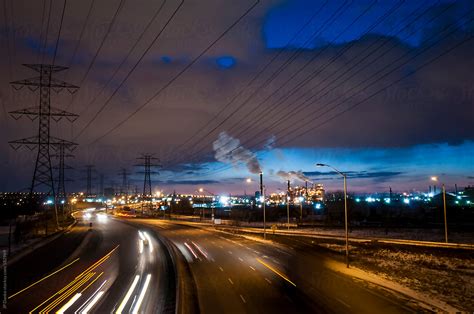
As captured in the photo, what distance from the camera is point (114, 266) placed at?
40.6 meters

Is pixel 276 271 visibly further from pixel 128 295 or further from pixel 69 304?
pixel 69 304

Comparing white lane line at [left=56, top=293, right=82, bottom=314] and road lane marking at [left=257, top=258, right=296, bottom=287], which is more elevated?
white lane line at [left=56, top=293, right=82, bottom=314]

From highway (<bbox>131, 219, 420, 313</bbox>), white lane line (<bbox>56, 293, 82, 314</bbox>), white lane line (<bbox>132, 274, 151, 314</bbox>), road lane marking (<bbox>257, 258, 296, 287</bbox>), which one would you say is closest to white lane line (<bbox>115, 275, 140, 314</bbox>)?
white lane line (<bbox>132, 274, 151, 314</bbox>)

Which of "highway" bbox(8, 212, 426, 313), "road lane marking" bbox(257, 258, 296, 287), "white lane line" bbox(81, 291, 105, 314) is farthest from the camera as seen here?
"road lane marking" bbox(257, 258, 296, 287)

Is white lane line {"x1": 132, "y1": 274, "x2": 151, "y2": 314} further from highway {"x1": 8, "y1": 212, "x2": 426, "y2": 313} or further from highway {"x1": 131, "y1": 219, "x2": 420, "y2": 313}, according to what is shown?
highway {"x1": 131, "y1": 219, "x2": 420, "y2": 313}

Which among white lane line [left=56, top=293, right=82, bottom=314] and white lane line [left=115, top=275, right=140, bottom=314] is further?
white lane line [left=115, top=275, right=140, bottom=314]

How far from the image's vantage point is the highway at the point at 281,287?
23784 mm

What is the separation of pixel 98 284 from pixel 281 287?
14301mm

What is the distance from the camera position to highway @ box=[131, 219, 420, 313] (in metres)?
23.8

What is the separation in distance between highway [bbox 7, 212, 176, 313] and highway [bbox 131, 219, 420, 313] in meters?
2.99

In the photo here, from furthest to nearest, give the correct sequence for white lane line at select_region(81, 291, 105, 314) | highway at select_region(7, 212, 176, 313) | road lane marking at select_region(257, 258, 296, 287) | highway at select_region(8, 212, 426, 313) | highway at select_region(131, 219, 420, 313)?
road lane marking at select_region(257, 258, 296, 287)
highway at select_region(7, 212, 176, 313)
highway at select_region(8, 212, 426, 313)
highway at select_region(131, 219, 420, 313)
white lane line at select_region(81, 291, 105, 314)

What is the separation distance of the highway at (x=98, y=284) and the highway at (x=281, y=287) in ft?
9.80

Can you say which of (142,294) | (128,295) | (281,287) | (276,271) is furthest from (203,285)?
(276,271)

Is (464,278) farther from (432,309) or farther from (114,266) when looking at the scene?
(114,266)
